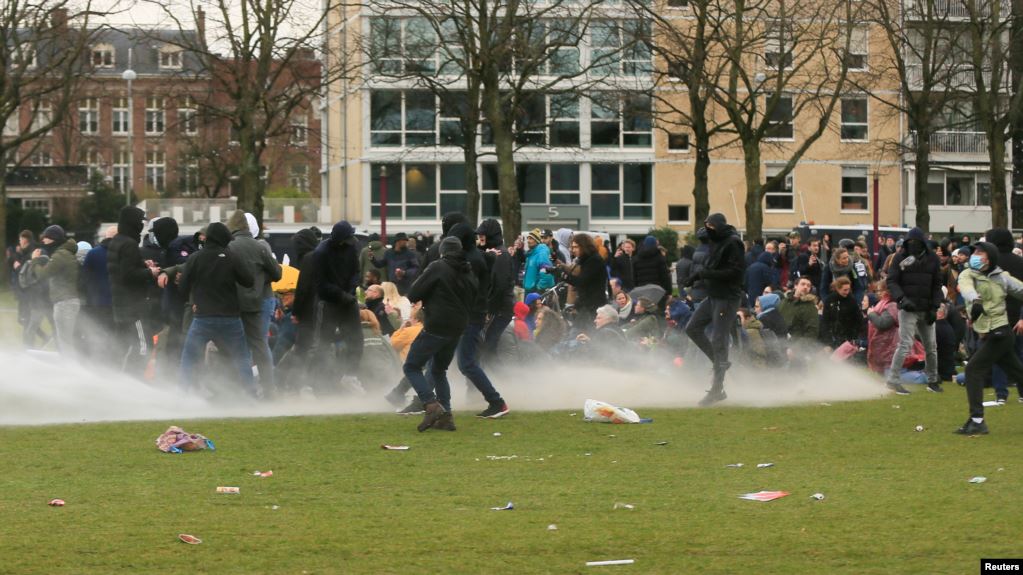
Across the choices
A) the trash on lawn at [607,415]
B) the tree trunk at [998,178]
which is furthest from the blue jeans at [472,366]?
the tree trunk at [998,178]

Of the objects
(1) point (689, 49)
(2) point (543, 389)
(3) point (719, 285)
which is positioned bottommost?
(2) point (543, 389)

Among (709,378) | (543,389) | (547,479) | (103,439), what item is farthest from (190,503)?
(709,378)

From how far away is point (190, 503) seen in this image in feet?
31.0

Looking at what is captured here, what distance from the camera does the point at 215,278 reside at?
1502cm

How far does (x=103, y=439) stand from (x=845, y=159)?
2335 inches

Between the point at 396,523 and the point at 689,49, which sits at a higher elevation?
the point at 689,49

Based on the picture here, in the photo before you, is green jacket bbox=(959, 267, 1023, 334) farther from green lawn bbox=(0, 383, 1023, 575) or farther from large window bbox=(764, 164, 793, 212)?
large window bbox=(764, 164, 793, 212)

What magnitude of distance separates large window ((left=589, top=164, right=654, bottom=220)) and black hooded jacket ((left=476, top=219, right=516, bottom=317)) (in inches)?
2026

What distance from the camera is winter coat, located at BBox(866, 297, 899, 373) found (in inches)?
739

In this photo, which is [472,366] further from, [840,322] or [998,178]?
[998,178]

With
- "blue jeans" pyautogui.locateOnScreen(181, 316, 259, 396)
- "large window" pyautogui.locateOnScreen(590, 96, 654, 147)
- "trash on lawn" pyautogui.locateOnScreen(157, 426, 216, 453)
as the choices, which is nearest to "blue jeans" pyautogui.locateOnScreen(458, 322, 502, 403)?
"blue jeans" pyautogui.locateOnScreen(181, 316, 259, 396)

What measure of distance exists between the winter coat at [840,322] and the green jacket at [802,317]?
0.44 ft

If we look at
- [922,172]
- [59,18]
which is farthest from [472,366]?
[59,18]

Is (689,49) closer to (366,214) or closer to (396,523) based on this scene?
(396,523)
